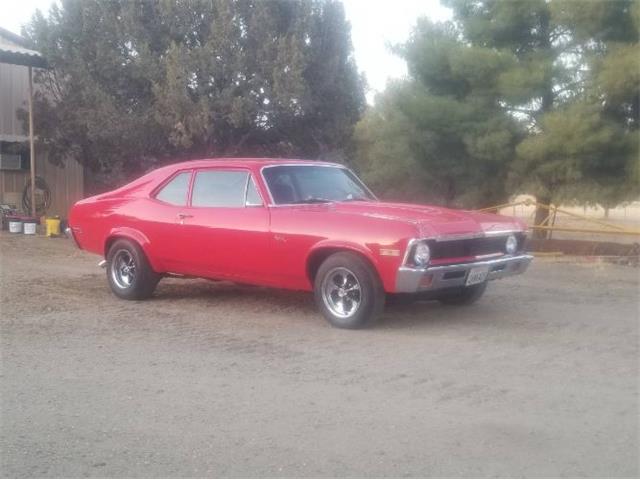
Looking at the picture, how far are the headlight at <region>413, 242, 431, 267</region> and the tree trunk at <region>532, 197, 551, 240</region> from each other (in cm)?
914

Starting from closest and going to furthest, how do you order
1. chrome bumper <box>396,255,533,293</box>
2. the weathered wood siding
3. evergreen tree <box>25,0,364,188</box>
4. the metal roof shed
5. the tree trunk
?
chrome bumper <box>396,255,533,293</box>
evergreen tree <box>25,0,364,188</box>
the tree trunk
the metal roof shed
the weathered wood siding

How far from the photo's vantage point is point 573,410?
15.5 ft

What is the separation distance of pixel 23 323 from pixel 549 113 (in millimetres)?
10128

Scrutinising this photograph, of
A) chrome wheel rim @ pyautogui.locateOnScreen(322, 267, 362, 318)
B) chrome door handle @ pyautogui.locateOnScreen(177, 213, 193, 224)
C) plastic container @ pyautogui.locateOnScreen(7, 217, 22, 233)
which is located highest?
chrome door handle @ pyautogui.locateOnScreen(177, 213, 193, 224)

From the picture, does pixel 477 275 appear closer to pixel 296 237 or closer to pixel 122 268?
pixel 296 237

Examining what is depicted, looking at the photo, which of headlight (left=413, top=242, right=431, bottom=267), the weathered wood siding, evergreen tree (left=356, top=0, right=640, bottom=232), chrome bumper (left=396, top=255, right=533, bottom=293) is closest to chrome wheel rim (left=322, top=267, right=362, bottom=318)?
chrome bumper (left=396, top=255, right=533, bottom=293)

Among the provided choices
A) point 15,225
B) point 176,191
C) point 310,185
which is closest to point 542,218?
point 310,185

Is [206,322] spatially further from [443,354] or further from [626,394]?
[626,394]

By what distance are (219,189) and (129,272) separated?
148cm

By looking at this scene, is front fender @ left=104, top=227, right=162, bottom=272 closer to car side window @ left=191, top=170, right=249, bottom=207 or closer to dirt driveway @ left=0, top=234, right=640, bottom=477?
dirt driveway @ left=0, top=234, right=640, bottom=477

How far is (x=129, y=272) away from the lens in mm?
8586

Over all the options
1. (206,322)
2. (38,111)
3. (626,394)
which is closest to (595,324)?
(626,394)

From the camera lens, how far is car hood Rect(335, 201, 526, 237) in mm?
6657

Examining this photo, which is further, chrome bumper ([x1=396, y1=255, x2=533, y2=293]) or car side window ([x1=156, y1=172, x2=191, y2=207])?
car side window ([x1=156, y1=172, x2=191, y2=207])
